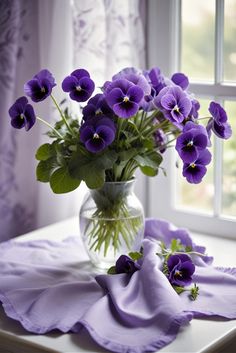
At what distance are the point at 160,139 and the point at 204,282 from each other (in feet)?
1.16

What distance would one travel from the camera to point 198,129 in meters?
1.52

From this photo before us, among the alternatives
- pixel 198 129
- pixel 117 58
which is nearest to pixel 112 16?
pixel 117 58

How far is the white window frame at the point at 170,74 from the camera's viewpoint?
1991 millimetres

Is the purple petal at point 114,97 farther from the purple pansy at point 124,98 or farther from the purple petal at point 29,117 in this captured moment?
the purple petal at point 29,117

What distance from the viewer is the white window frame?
1.99 meters

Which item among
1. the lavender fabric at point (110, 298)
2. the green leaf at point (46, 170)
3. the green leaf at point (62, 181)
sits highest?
the green leaf at point (46, 170)

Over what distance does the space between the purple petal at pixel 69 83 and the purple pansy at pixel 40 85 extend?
0.03m

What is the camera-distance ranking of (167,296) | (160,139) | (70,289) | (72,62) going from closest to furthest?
(167,296) → (70,289) → (160,139) → (72,62)

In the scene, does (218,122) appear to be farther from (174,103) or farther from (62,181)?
(62,181)

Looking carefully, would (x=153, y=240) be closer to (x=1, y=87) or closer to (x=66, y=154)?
(x=66, y=154)

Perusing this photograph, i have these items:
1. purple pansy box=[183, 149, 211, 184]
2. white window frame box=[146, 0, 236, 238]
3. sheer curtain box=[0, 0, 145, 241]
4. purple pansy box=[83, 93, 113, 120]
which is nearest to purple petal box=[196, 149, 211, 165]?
purple pansy box=[183, 149, 211, 184]

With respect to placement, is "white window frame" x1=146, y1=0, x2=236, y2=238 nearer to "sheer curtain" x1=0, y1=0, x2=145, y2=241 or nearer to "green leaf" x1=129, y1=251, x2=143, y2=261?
"sheer curtain" x1=0, y1=0, x2=145, y2=241

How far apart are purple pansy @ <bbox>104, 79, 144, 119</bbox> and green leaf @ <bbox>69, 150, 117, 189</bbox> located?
0.33 ft

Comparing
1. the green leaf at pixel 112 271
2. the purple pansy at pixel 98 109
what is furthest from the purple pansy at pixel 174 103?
the green leaf at pixel 112 271
